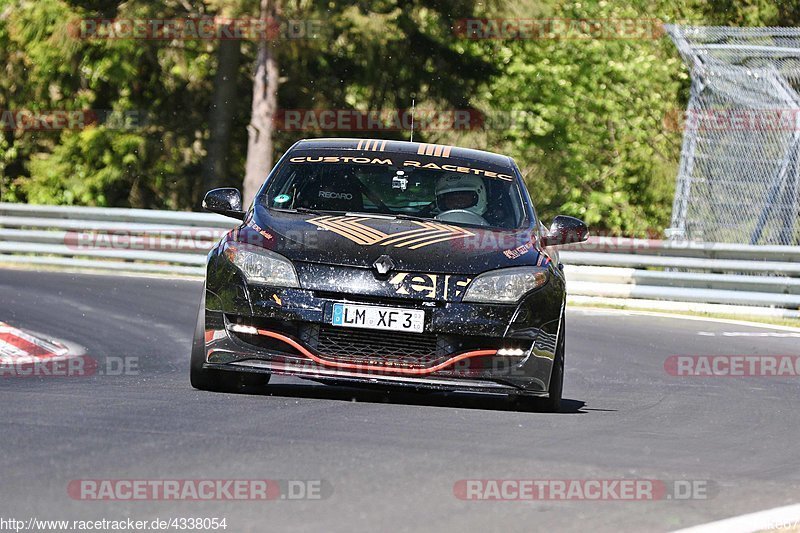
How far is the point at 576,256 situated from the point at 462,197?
38.5ft

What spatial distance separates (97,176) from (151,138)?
5.02 feet

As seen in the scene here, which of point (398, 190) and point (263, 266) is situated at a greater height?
point (398, 190)

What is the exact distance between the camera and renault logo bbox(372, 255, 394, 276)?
8031 mm

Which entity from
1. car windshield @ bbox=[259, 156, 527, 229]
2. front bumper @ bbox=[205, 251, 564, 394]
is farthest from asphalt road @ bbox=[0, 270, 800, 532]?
car windshield @ bbox=[259, 156, 527, 229]

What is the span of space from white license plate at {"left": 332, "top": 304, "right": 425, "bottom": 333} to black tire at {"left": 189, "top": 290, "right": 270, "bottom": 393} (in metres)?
0.81

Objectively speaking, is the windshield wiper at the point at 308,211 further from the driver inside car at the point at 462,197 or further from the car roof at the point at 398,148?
the car roof at the point at 398,148

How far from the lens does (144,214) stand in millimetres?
22469

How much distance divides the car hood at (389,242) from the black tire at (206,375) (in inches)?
21.0

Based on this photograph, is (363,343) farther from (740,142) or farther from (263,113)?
(263,113)

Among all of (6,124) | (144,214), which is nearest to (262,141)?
(144,214)

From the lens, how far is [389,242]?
27.1ft

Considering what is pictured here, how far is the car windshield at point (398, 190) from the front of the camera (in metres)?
9.19

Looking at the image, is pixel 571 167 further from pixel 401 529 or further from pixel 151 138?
pixel 401 529

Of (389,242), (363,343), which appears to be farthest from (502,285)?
(363,343)
